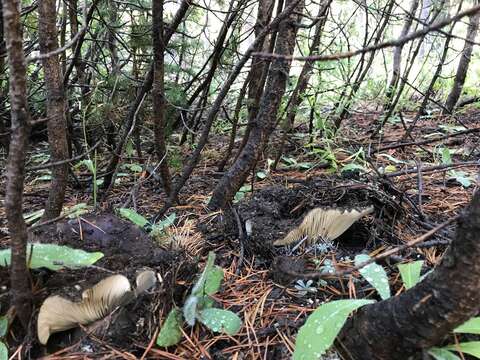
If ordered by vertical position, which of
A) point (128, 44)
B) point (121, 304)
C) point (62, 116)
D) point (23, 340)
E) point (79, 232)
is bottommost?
point (23, 340)


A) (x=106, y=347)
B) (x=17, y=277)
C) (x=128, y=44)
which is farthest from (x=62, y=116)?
(x=128, y=44)

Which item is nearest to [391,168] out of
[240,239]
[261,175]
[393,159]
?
[393,159]

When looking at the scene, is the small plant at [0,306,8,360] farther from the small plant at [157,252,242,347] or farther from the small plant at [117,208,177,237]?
the small plant at [117,208,177,237]

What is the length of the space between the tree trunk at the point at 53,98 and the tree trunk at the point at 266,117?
824 millimetres

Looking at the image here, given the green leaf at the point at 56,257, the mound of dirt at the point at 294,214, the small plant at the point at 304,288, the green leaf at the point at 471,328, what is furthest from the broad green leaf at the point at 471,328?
the green leaf at the point at 56,257

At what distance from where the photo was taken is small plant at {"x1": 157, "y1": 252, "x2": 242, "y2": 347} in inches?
52.8

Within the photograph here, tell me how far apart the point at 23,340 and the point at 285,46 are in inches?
71.2

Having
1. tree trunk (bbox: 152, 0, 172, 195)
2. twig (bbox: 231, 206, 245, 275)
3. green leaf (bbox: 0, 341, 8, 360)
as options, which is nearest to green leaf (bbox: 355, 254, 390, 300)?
twig (bbox: 231, 206, 245, 275)

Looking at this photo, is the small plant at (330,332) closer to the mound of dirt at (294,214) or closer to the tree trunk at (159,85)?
the mound of dirt at (294,214)

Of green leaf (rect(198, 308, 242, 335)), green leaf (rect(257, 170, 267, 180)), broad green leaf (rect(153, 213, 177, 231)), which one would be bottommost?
green leaf (rect(198, 308, 242, 335))

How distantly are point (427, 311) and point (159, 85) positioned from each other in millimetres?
1710

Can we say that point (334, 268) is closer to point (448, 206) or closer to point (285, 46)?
point (448, 206)

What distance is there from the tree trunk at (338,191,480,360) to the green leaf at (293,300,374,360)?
49 mm

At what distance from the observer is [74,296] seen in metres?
1.27
